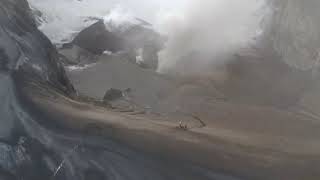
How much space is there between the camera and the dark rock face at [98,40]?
15828 millimetres

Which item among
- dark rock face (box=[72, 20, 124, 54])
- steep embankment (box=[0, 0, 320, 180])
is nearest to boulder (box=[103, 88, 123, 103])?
steep embankment (box=[0, 0, 320, 180])

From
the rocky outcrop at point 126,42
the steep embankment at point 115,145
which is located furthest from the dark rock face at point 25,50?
the rocky outcrop at point 126,42

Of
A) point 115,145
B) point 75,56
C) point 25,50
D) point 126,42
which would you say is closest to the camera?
point 115,145

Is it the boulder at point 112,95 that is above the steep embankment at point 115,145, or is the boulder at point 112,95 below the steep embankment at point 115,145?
above

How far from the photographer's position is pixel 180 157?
25.1 feet

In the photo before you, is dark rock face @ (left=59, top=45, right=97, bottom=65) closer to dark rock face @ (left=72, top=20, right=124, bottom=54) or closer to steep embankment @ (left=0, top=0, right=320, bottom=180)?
dark rock face @ (left=72, top=20, right=124, bottom=54)

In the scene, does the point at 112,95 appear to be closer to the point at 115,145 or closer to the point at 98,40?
the point at 115,145

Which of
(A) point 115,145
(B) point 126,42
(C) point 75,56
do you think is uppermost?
(B) point 126,42

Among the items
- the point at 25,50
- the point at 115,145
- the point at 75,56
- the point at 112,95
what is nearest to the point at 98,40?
the point at 75,56

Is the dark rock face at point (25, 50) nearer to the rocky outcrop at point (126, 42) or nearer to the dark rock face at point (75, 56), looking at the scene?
the dark rock face at point (75, 56)

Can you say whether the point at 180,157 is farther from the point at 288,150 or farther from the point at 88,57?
the point at 88,57

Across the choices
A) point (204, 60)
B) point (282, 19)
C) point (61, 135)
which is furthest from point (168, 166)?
point (282, 19)

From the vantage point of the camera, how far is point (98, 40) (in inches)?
643

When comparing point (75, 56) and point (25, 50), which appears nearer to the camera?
point (25, 50)
